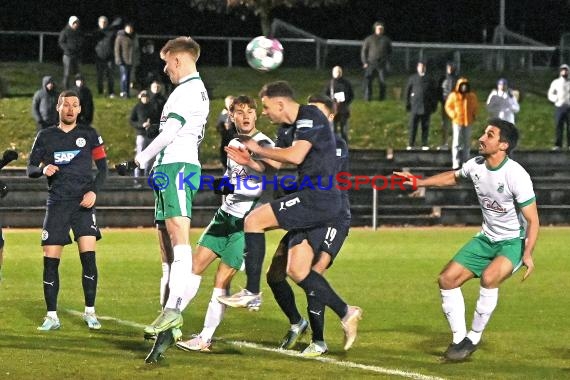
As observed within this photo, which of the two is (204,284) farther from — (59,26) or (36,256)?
(59,26)

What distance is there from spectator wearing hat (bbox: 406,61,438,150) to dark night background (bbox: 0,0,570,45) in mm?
12370

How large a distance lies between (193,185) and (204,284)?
5.86 meters

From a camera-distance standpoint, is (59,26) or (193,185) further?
(59,26)

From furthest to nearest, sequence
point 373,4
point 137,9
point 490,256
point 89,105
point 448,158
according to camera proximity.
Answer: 1. point 373,4
2. point 137,9
3. point 448,158
4. point 89,105
5. point 490,256

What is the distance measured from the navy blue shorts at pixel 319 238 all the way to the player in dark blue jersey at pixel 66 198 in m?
2.18

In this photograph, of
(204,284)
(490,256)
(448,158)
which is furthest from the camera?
(448,158)

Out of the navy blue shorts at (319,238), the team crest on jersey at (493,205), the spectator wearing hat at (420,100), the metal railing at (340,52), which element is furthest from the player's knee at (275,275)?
the metal railing at (340,52)

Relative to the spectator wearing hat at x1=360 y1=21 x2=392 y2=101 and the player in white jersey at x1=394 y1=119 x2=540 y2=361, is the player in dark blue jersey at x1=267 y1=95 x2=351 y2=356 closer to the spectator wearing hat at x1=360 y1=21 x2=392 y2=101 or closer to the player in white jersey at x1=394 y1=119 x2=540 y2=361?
the player in white jersey at x1=394 y1=119 x2=540 y2=361

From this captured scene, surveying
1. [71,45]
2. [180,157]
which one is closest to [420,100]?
[71,45]

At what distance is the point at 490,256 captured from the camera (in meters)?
10.4

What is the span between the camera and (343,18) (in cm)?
4366

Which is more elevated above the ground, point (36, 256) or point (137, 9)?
point (137, 9)

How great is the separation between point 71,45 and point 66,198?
19.7 metres

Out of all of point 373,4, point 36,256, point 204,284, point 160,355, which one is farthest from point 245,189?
point 373,4
